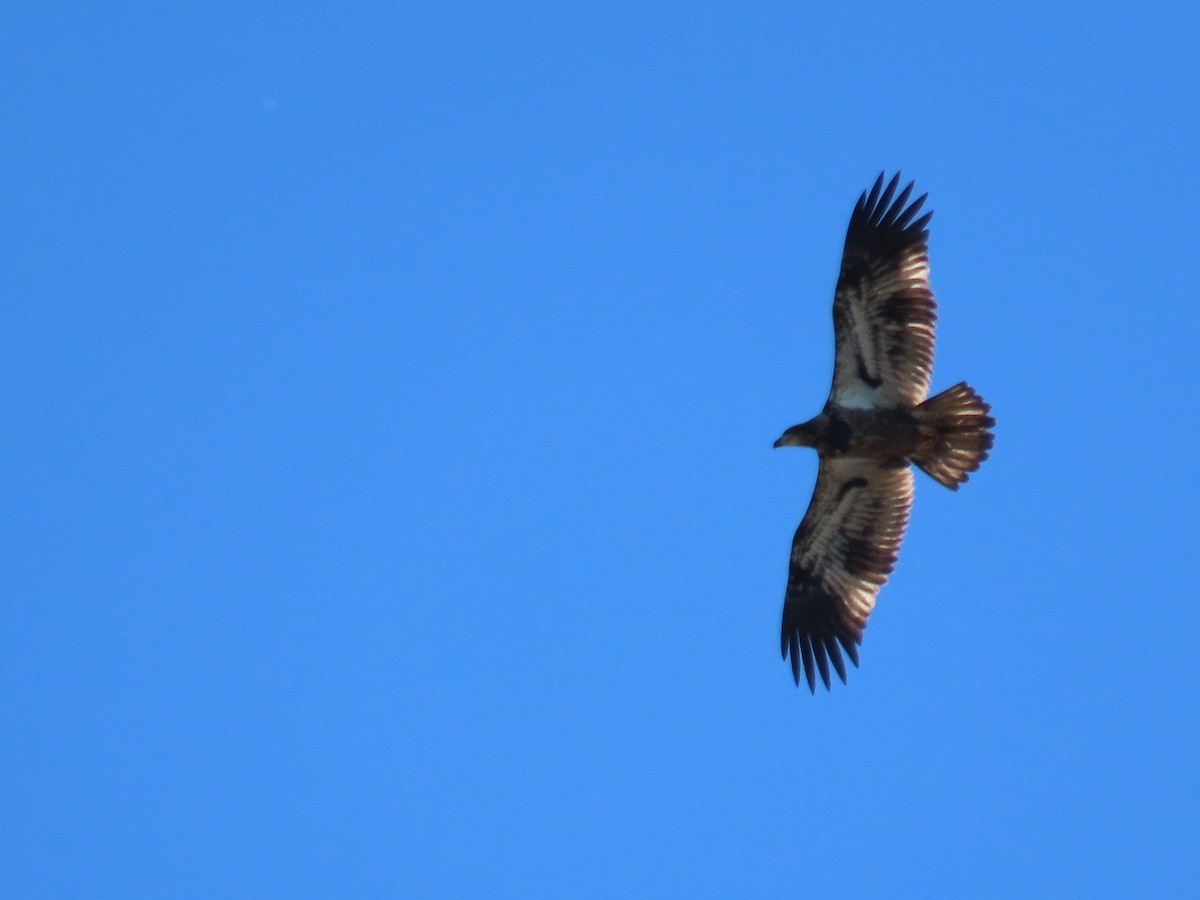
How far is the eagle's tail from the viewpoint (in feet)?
31.7

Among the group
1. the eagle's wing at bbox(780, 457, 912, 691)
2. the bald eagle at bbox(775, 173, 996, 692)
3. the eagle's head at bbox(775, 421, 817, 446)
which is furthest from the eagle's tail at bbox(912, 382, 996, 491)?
the eagle's head at bbox(775, 421, 817, 446)

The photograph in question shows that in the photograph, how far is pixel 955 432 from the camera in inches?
383

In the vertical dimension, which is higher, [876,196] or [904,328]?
[876,196]

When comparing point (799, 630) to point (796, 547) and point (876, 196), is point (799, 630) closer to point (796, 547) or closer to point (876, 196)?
point (796, 547)

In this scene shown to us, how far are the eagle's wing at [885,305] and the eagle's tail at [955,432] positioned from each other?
0.35 meters

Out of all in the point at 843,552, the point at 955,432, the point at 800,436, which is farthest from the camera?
the point at 843,552

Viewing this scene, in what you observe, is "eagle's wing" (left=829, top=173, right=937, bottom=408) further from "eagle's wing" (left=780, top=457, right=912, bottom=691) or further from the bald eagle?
"eagle's wing" (left=780, top=457, right=912, bottom=691)

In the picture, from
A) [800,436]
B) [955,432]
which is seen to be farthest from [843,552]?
[955,432]

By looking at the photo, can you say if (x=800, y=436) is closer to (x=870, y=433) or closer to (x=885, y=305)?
(x=870, y=433)

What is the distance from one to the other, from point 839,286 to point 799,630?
2.76 m

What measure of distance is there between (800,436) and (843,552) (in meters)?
1.04

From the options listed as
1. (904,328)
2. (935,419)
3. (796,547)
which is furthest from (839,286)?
(796,547)

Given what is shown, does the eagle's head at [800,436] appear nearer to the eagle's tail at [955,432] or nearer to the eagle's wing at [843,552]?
the eagle's wing at [843,552]

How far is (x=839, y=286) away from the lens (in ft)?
33.0
